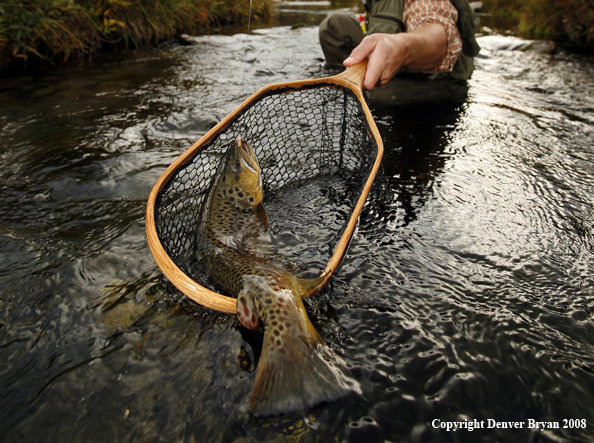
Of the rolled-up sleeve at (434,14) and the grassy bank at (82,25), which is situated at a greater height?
the rolled-up sleeve at (434,14)

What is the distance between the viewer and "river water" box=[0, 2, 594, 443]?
134 centimetres

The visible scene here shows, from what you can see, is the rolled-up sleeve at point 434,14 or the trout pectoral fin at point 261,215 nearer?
the trout pectoral fin at point 261,215

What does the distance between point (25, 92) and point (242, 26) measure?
7788 millimetres

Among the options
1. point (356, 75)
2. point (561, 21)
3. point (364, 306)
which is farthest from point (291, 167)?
Result: point (561, 21)

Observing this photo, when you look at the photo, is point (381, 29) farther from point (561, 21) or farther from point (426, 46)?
point (561, 21)

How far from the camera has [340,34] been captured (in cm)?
580

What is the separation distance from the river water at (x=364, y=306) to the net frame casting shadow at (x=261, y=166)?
0.25 m

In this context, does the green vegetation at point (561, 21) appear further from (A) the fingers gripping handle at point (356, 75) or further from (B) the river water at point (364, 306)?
(A) the fingers gripping handle at point (356, 75)

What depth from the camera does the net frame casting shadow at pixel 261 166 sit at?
156 cm

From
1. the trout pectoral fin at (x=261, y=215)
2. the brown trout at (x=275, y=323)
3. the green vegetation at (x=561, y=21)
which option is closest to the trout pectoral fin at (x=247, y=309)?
the brown trout at (x=275, y=323)

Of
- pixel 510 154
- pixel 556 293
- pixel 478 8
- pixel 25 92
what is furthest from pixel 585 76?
pixel 478 8

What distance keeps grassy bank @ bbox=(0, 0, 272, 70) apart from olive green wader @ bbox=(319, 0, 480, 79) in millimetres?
3625

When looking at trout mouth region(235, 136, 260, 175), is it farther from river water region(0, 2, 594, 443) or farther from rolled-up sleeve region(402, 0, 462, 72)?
rolled-up sleeve region(402, 0, 462, 72)

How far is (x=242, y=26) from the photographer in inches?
448
